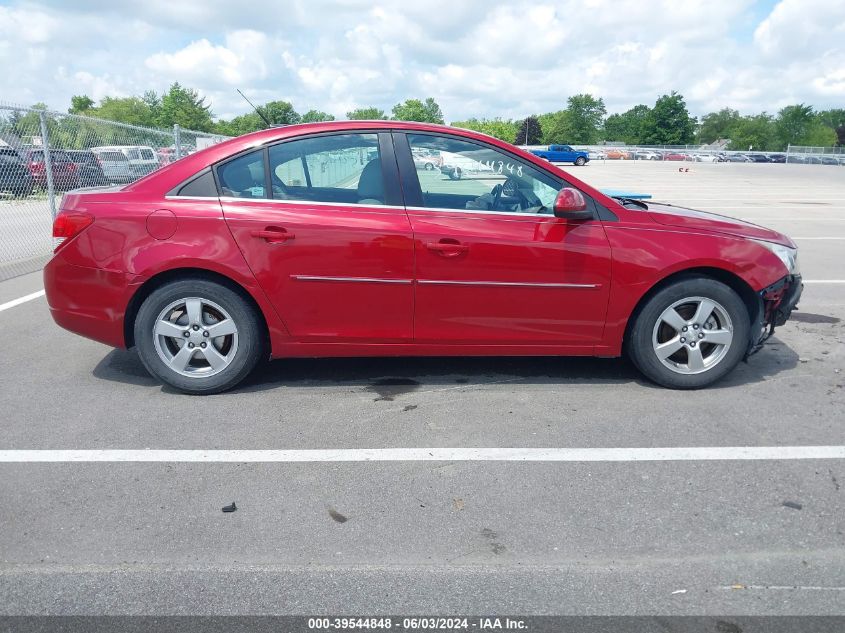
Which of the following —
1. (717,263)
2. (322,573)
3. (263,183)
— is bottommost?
(322,573)

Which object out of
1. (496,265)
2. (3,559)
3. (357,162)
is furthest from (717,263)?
(3,559)

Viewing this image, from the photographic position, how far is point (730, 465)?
359 centimetres

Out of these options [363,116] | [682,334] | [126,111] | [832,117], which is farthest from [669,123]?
[682,334]

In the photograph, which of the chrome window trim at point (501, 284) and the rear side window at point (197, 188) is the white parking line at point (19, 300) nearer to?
the rear side window at point (197, 188)

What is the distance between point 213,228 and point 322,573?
7.79ft

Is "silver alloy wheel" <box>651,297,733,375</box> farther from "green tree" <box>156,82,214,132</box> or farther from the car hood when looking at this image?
"green tree" <box>156,82,214,132</box>

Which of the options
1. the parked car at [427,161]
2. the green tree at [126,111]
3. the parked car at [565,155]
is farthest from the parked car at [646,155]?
the parked car at [427,161]

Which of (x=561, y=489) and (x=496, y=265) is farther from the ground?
(x=496, y=265)

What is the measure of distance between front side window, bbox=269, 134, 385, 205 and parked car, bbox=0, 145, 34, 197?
621 cm

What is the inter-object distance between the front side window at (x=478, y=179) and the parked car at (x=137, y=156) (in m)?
8.46

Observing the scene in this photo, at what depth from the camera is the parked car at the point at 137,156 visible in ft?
38.3

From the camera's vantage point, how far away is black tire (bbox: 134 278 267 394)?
14.4ft

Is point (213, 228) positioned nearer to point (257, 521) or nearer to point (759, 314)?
point (257, 521)

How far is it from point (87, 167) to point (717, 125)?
13631 cm
